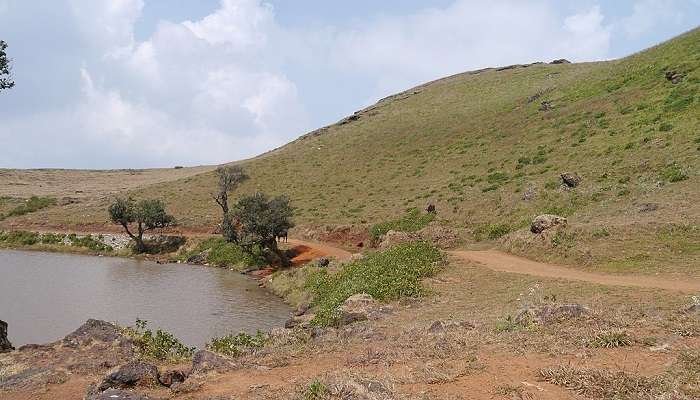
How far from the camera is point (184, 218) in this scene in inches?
2325

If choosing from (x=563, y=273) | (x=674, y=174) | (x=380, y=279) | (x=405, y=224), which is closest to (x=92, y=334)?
(x=380, y=279)

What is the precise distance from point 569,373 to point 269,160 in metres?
72.3

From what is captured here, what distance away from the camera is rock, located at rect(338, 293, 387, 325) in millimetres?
16609

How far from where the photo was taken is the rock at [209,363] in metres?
10.6

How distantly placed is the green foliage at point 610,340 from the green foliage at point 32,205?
7828cm

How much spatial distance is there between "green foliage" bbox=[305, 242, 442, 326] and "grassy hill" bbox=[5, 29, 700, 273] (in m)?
5.69

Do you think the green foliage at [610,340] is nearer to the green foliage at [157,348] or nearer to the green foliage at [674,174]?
the green foliage at [157,348]

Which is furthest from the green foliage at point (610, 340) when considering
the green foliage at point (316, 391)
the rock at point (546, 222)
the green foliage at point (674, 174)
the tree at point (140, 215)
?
the tree at point (140, 215)

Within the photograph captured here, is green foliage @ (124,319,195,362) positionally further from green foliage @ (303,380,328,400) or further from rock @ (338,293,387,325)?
green foliage @ (303,380,328,400)

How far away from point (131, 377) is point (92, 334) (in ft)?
15.4

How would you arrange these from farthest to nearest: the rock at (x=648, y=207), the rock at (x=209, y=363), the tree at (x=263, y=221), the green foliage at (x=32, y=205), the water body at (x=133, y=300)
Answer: the green foliage at (x=32, y=205) < the tree at (x=263, y=221) < the rock at (x=648, y=207) < the water body at (x=133, y=300) < the rock at (x=209, y=363)

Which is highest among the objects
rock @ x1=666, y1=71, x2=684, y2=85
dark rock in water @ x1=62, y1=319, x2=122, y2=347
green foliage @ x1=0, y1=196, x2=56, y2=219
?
rock @ x1=666, y1=71, x2=684, y2=85

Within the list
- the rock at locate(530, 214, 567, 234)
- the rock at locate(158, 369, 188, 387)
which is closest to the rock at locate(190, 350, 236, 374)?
the rock at locate(158, 369, 188, 387)

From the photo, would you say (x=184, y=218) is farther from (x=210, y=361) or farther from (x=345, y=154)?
(x=210, y=361)
